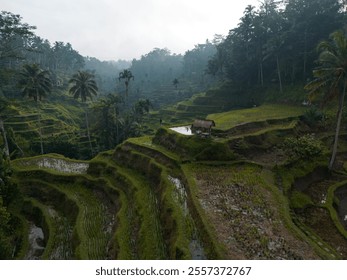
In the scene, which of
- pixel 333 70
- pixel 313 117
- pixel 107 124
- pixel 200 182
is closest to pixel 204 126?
pixel 200 182

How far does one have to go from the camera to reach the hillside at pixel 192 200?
13.6 metres

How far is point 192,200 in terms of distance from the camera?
16594mm

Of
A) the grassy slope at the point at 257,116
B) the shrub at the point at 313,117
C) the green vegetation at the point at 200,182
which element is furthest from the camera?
the shrub at the point at 313,117

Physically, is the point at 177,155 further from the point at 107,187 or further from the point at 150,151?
the point at 107,187

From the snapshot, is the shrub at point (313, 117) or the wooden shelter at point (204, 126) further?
the shrub at point (313, 117)

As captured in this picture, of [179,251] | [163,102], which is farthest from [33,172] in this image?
[163,102]

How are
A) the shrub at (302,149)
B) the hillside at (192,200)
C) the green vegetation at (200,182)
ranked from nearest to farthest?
the hillside at (192,200) → the green vegetation at (200,182) → the shrub at (302,149)

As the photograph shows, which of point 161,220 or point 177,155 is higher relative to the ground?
point 177,155

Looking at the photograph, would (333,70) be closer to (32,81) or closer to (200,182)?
(200,182)

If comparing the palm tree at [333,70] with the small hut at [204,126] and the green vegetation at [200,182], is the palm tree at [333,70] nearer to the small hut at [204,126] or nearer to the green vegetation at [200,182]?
the green vegetation at [200,182]

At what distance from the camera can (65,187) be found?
2473 centimetres

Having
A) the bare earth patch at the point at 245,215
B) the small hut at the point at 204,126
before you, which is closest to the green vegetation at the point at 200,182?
the bare earth patch at the point at 245,215

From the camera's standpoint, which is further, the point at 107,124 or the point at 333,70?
the point at 107,124

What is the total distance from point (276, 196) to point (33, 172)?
2174 centimetres
